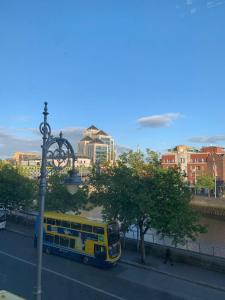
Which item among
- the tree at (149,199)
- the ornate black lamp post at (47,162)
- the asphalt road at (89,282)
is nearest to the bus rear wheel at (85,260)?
the asphalt road at (89,282)

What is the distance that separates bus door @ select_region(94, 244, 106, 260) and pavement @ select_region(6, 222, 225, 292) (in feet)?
8.45

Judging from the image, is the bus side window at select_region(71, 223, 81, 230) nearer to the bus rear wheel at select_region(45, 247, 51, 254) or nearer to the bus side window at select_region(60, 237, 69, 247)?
the bus side window at select_region(60, 237, 69, 247)

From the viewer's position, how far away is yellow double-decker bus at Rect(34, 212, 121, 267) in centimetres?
2073

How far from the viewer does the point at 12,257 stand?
22.5 m

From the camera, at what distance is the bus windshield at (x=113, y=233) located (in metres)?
20.9

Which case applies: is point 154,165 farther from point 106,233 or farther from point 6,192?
point 6,192

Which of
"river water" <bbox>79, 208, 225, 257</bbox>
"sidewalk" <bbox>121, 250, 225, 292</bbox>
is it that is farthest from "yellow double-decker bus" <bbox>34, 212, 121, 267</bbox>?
"river water" <bbox>79, 208, 225, 257</bbox>

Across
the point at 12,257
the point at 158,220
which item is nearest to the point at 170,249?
the point at 158,220

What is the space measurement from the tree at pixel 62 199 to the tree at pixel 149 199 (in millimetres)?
6797

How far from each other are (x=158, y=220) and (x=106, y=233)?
393 cm

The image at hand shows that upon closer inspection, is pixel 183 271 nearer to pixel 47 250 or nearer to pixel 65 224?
pixel 65 224

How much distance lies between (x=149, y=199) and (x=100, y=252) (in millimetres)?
4867

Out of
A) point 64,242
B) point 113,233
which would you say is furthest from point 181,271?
point 64,242

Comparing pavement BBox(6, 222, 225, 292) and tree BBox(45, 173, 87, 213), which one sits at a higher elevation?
tree BBox(45, 173, 87, 213)
